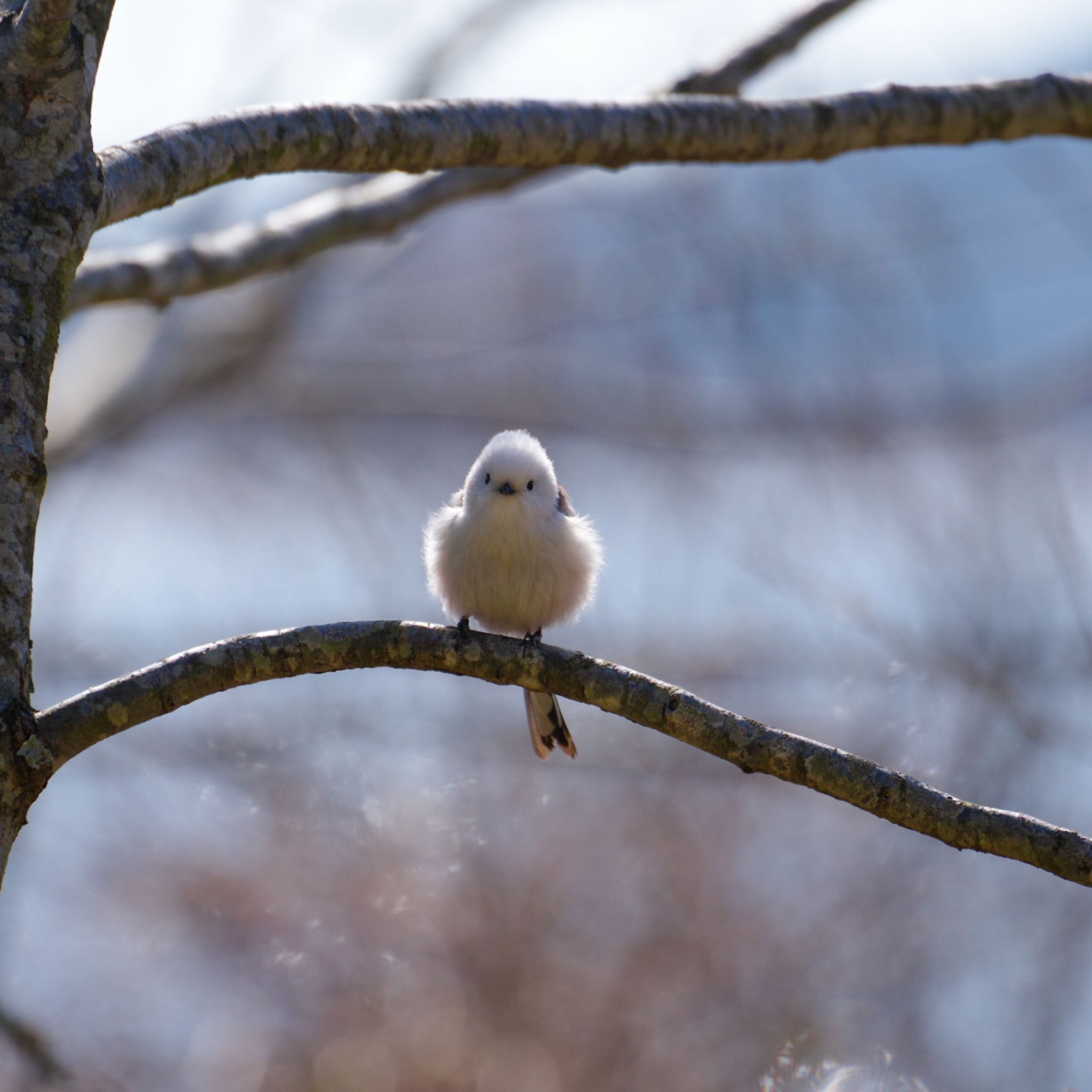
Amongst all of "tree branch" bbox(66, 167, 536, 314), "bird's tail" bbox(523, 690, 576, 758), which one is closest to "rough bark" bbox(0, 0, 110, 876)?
"tree branch" bbox(66, 167, 536, 314)

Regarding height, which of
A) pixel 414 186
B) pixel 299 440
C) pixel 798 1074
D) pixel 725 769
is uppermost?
pixel 414 186

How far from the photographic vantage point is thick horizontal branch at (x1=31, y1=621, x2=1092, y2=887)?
168 cm

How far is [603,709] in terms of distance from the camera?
1.98m

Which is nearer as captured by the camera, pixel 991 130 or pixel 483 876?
pixel 991 130

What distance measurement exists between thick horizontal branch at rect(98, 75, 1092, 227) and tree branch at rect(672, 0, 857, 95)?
678mm

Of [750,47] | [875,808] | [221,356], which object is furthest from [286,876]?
[221,356]

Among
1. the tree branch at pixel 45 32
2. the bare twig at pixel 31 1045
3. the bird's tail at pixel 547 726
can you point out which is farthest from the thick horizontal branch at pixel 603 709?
the bird's tail at pixel 547 726

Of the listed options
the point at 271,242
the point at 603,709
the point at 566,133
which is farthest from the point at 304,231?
the point at 603,709

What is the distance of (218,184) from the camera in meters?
2.47

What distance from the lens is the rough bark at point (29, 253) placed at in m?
1.67

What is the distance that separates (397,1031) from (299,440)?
4325 millimetres

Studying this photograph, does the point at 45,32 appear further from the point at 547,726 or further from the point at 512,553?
the point at 547,726

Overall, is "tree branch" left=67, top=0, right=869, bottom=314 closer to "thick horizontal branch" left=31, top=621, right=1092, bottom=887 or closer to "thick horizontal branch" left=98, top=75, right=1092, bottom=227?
"thick horizontal branch" left=98, top=75, right=1092, bottom=227

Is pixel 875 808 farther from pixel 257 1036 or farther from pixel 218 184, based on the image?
pixel 257 1036
